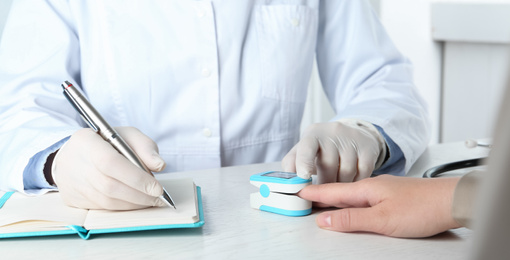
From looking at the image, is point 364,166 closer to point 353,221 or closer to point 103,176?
point 353,221

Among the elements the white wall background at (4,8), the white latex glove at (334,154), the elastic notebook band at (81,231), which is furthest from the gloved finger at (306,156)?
the white wall background at (4,8)

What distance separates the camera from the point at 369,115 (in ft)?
3.30

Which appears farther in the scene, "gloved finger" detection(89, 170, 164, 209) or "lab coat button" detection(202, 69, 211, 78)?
"lab coat button" detection(202, 69, 211, 78)

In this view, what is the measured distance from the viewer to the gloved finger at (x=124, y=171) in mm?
670

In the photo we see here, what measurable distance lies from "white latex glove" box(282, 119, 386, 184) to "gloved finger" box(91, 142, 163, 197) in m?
0.19

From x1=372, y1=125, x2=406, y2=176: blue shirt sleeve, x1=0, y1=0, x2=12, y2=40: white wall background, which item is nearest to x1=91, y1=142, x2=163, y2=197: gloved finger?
x1=372, y1=125, x2=406, y2=176: blue shirt sleeve

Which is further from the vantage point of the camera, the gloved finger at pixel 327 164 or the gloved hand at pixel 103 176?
the gloved finger at pixel 327 164

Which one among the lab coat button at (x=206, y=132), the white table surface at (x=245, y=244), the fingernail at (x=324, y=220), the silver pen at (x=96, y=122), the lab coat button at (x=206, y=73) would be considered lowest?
the white table surface at (x=245, y=244)

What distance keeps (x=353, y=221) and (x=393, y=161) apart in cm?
34

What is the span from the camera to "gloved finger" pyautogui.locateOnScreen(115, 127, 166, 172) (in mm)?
744

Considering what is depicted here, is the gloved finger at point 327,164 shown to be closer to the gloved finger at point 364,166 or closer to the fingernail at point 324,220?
the gloved finger at point 364,166

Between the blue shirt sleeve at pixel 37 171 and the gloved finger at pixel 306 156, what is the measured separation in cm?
34

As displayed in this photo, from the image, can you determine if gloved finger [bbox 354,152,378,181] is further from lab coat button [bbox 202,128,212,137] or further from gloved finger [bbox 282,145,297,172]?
lab coat button [bbox 202,128,212,137]

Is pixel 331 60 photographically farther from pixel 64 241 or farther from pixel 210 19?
pixel 64 241
